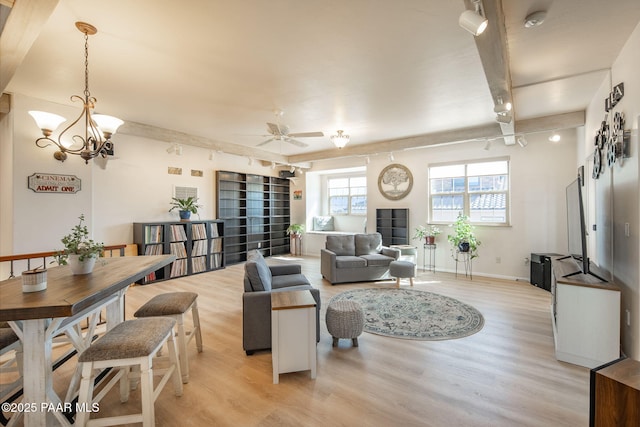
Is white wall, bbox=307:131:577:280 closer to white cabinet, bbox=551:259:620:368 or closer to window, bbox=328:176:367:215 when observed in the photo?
window, bbox=328:176:367:215

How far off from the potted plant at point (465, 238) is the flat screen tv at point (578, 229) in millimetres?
1971

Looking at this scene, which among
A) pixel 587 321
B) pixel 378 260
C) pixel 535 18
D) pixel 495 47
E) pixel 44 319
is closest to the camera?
pixel 44 319

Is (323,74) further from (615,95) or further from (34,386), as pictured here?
(34,386)

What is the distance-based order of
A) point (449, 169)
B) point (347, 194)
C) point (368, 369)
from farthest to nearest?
point (347, 194)
point (449, 169)
point (368, 369)

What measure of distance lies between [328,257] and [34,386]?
401 centimetres

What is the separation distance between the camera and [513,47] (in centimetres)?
244

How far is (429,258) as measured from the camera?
20.1ft

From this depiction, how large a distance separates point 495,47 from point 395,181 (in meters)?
4.55

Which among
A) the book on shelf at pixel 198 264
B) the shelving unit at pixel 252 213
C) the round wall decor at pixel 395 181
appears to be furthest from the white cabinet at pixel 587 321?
the shelving unit at pixel 252 213

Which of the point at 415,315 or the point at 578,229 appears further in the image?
the point at 415,315

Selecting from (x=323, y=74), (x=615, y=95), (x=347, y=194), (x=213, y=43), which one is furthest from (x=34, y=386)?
(x=347, y=194)

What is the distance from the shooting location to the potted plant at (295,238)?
8.05 m

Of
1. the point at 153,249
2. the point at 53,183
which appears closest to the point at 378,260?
the point at 153,249

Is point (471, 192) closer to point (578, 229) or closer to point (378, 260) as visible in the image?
point (378, 260)
